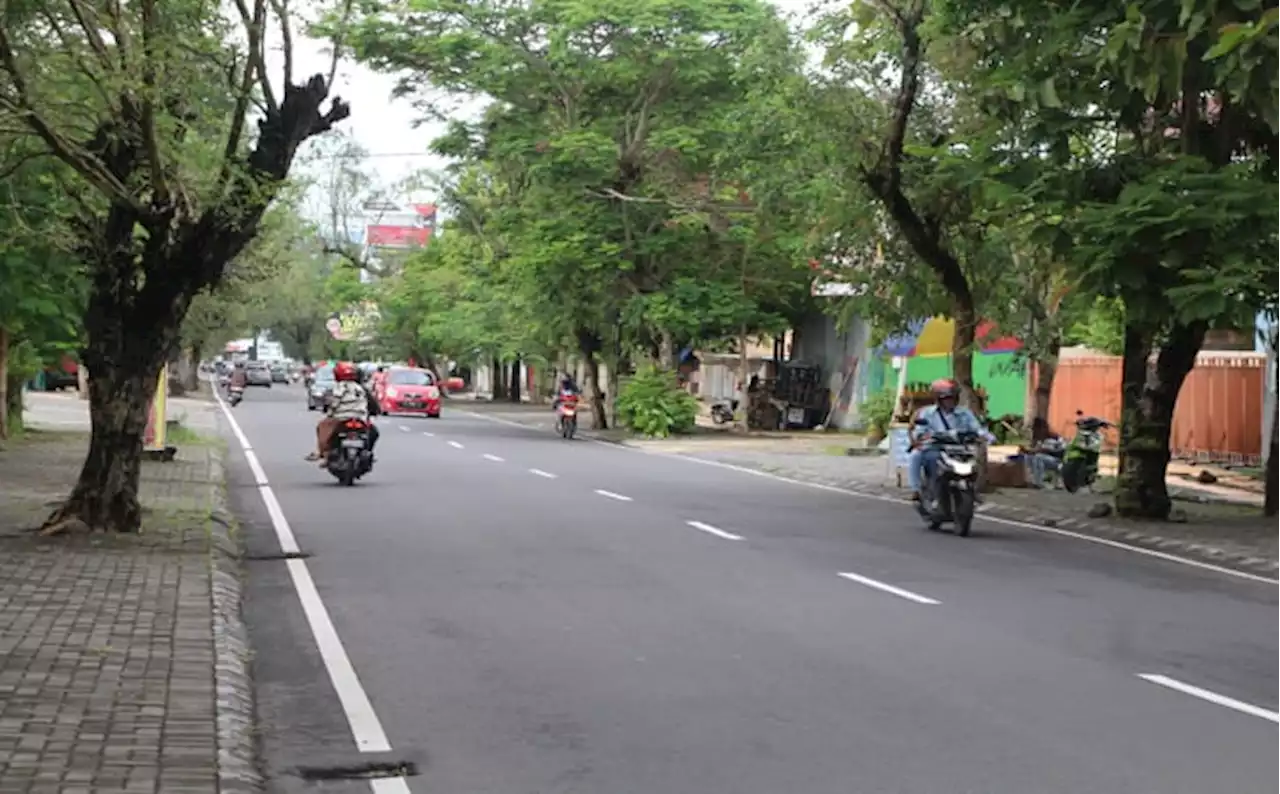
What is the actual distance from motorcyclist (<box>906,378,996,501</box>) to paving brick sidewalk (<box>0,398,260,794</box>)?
726 cm

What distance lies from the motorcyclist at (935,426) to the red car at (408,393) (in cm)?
3610

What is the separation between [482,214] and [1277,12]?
41.5 metres

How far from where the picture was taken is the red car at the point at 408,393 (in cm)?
5303

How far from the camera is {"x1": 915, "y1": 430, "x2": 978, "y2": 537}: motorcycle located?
56.9ft

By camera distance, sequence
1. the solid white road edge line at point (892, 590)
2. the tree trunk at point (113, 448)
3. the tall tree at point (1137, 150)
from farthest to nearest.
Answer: the tree trunk at point (113, 448) → the tall tree at point (1137, 150) → the solid white road edge line at point (892, 590)

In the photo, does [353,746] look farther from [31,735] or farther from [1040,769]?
[1040,769]

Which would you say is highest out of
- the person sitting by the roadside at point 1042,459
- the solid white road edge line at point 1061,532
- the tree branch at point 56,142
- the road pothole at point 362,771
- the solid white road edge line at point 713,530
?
the tree branch at point 56,142

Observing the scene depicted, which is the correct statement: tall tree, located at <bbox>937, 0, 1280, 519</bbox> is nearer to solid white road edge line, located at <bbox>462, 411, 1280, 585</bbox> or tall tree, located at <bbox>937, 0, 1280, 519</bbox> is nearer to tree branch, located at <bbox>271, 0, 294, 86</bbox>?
solid white road edge line, located at <bbox>462, 411, 1280, 585</bbox>

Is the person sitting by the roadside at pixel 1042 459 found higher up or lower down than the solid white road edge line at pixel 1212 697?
higher up

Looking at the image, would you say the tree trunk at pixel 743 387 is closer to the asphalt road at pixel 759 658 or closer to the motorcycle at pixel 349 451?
the motorcycle at pixel 349 451

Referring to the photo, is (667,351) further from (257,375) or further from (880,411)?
(257,375)

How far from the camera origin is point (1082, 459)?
24.4 m

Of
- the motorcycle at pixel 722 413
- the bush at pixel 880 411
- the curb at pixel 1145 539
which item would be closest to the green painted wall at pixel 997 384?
the bush at pixel 880 411

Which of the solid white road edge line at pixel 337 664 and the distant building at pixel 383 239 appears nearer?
the solid white road edge line at pixel 337 664
